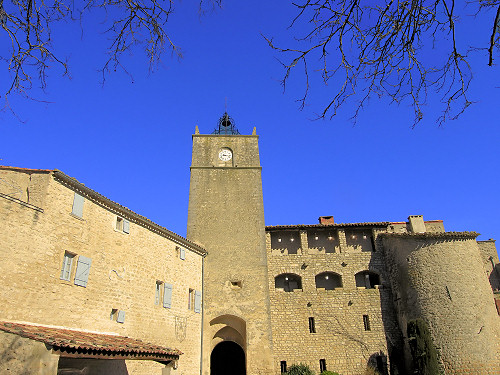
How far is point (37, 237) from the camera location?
12.5 m

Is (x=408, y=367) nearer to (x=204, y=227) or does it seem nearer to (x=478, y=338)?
(x=478, y=338)

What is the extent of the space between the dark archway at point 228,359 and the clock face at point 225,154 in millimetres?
12141

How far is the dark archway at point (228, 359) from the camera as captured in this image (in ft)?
80.0

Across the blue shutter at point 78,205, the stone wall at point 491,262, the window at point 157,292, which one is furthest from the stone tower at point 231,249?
the stone wall at point 491,262

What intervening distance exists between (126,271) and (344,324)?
13.4 meters

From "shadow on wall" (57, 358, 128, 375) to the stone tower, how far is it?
266 inches

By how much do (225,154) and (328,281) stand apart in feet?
35.9

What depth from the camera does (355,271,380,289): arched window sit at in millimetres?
24422

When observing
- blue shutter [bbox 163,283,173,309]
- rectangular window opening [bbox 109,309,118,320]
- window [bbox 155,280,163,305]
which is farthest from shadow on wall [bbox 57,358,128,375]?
blue shutter [bbox 163,283,173,309]

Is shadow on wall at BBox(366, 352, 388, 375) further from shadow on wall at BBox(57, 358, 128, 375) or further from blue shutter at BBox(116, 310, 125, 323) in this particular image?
blue shutter at BBox(116, 310, 125, 323)

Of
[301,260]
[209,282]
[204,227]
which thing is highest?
[204,227]

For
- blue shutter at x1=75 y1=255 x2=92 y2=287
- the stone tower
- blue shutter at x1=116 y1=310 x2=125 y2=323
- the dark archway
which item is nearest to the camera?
blue shutter at x1=75 y1=255 x2=92 y2=287

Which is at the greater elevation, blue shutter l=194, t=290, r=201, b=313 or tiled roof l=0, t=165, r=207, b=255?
tiled roof l=0, t=165, r=207, b=255

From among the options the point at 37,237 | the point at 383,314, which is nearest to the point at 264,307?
the point at 383,314
